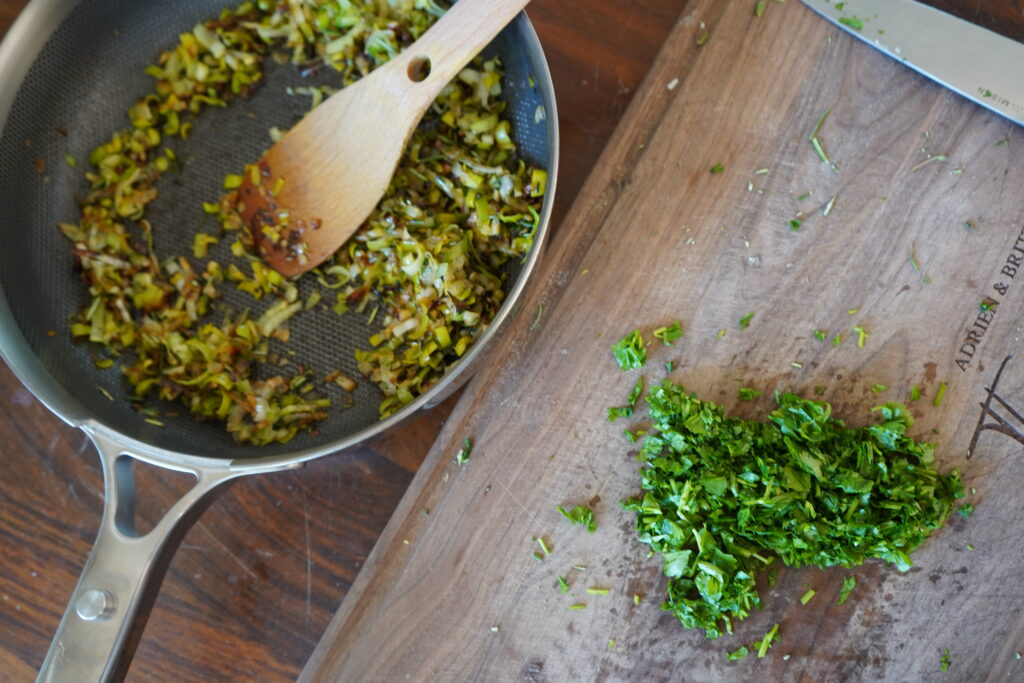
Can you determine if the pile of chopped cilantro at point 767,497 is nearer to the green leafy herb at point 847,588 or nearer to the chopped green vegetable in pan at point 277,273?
the green leafy herb at point 847,588

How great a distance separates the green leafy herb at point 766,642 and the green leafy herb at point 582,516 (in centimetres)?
39

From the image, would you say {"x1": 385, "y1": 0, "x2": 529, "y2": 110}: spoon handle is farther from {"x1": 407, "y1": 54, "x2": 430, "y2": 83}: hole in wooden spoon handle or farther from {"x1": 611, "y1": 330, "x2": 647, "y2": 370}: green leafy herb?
{"x1": 611, "y1": 330, "x2": 647, "y2": 370}: green leafy herb

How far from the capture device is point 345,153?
5.17 ft

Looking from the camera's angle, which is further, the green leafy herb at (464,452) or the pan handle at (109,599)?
the green leafy herb at (464,452)

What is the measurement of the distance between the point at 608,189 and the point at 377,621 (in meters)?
0.96

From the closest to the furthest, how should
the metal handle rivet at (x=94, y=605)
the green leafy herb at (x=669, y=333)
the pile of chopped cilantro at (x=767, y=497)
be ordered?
the metal handle rivet at (x=94, y=605)
the pile of chopped cilantro at (x=767, y=497)
the green leafy herb at (x=669, y=333)

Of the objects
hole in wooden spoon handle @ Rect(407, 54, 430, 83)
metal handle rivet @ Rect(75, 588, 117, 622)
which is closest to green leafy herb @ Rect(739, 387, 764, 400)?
hole in wooden spoon handle @ Rect(407, 54, 430, 83)

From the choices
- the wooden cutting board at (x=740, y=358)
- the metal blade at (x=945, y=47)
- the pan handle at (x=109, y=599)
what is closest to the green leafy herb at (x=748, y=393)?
the wooden cutting board at (x=740, y=358)

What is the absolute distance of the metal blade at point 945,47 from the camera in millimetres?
1523

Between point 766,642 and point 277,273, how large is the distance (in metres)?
1.25

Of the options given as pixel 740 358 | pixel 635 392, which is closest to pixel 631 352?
pixel 635 392

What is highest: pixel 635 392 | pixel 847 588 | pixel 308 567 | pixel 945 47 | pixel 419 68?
pixel 945 47

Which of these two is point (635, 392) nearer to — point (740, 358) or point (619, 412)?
point (619, 412)

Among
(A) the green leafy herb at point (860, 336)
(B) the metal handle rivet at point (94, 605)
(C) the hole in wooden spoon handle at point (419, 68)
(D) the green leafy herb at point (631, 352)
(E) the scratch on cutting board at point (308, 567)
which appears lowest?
(E) the scratch on cutting board at point (308, 567)
